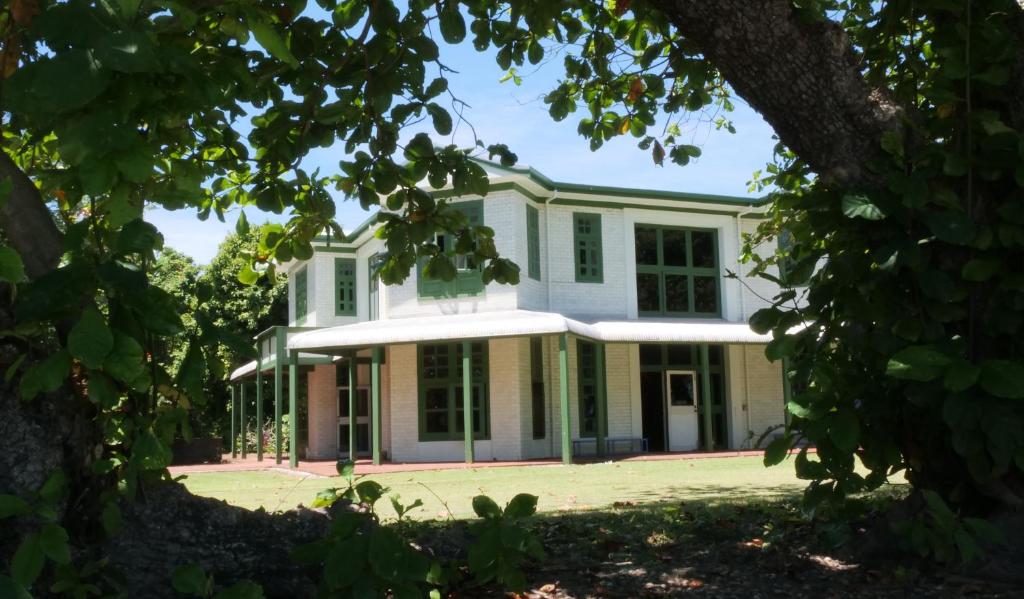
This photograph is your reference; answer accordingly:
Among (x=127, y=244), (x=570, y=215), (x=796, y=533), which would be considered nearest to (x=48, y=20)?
(x=127, y=244)

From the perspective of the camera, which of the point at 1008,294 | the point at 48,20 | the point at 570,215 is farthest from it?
the point at 570,215

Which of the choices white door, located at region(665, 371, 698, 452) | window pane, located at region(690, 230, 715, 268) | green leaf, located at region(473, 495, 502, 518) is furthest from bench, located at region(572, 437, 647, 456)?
green leaf, located at region(473, 495, 502, 518)

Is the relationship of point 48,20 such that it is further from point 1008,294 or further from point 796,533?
point 796,533

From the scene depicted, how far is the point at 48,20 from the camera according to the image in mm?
1982

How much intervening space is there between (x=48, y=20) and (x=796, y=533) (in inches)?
167

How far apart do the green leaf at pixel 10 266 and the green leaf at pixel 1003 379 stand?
2943 millimetres

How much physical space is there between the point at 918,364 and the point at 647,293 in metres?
18.9

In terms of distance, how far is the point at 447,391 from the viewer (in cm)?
2089

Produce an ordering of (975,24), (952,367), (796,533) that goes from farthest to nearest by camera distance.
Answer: (796,533) → (975,24) → (952,367)

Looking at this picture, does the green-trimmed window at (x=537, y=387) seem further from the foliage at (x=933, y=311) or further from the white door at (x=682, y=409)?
the foliage at (x=933, y=311)

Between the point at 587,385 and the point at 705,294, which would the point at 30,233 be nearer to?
the point at 587,385

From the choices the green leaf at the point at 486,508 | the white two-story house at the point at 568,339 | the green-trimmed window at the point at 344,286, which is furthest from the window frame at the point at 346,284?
the green leaf at the point at 486,508

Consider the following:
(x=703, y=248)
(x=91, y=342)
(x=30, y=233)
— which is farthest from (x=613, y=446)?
(x=91, y=342)

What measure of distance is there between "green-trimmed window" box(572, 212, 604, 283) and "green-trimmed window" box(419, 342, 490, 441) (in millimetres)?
2858
